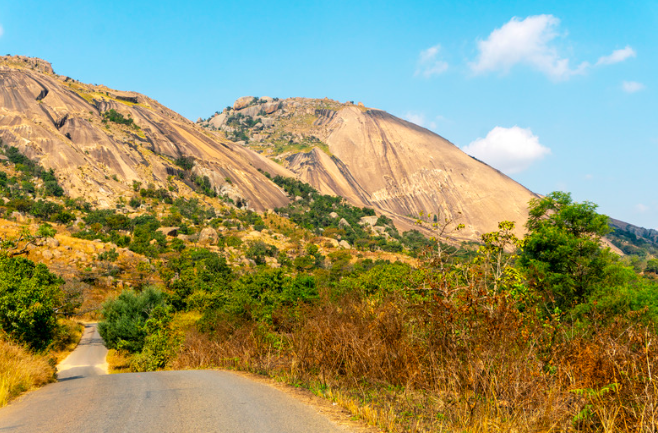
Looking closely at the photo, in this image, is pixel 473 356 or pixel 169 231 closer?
pixel 473 356

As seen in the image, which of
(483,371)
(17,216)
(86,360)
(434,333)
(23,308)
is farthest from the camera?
(17,216)

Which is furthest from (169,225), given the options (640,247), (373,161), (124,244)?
(640,247)

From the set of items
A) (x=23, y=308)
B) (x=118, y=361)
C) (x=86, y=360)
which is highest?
(x=23, y=308)

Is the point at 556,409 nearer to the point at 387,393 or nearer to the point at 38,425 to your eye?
the point at 387,393

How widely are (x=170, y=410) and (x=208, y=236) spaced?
58734 mm

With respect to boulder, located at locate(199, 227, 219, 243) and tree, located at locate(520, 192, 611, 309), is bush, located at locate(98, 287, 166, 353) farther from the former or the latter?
boulder, located at locate(199, 227, 219, 243)

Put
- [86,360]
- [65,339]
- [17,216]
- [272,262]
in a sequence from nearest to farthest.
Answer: [86,360] < [65,339] < [17,216] < [272,262]

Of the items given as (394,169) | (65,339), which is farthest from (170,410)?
(394,169)

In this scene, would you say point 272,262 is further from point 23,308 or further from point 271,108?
point 271,108

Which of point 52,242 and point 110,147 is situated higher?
point 110,147

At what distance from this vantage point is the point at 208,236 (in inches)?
2477

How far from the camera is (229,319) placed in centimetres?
1703

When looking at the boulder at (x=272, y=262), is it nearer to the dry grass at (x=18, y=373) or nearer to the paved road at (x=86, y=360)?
the paved road at (x=86, y=360)

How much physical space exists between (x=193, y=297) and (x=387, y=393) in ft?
77.0
